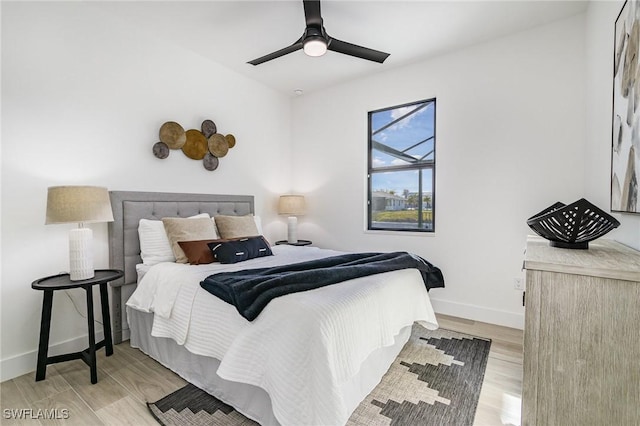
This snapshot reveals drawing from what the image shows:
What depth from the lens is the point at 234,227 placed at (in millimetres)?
3098

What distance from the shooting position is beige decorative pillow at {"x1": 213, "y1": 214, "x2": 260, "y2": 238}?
120 inches

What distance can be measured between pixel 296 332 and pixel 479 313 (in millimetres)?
2481

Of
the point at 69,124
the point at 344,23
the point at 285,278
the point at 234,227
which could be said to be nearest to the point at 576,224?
the point at 285,278

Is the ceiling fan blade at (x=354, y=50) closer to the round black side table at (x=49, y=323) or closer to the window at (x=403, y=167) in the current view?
the window at (x=403, y=167)

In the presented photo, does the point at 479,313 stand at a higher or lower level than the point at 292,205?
lower

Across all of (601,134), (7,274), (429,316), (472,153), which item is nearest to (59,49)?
(7,274)

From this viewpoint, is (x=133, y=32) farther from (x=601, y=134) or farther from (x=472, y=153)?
(x=601, y=134)

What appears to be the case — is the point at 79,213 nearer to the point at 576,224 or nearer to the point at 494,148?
the point at 576,224

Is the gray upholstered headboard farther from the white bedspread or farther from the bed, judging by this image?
the white bedspread

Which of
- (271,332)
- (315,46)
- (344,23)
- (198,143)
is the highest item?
(344,23)

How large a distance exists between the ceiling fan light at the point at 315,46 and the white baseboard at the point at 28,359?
9.57ft

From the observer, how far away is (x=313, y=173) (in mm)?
4340

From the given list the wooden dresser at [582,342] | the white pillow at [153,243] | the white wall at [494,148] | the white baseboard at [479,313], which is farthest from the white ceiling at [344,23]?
the white baseboard at [479,313]

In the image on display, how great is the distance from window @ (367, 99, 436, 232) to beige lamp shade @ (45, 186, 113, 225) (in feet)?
9.41
